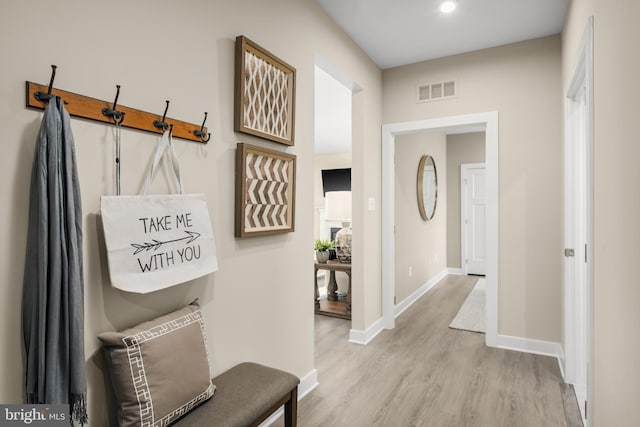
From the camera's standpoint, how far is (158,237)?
1412 millimetres

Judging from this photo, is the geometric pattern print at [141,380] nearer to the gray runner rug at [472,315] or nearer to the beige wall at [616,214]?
the beige wall at [616,214]

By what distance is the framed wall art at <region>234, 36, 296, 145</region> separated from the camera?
1856mm

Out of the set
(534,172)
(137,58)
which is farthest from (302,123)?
(534,172)

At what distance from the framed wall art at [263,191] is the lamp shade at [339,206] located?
1598 millimetres

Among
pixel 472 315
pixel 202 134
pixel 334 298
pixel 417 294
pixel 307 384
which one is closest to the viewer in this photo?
pixel 202 134

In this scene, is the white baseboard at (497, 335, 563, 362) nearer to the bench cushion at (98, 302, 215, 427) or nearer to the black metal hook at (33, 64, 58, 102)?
the bench cushion at (98, 302, 215, 427)

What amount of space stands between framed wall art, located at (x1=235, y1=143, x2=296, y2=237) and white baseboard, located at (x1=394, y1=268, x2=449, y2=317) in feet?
8.22

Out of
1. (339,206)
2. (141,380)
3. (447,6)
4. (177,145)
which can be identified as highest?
(447,6)

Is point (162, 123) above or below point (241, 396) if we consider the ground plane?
above

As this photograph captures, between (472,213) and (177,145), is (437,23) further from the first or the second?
(472,213)

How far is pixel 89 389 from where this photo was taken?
4.11 ft

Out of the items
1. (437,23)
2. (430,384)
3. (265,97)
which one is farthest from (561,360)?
(265,97)

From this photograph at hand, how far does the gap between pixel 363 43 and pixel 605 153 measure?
7.57ft

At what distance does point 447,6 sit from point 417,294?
3.52 m
